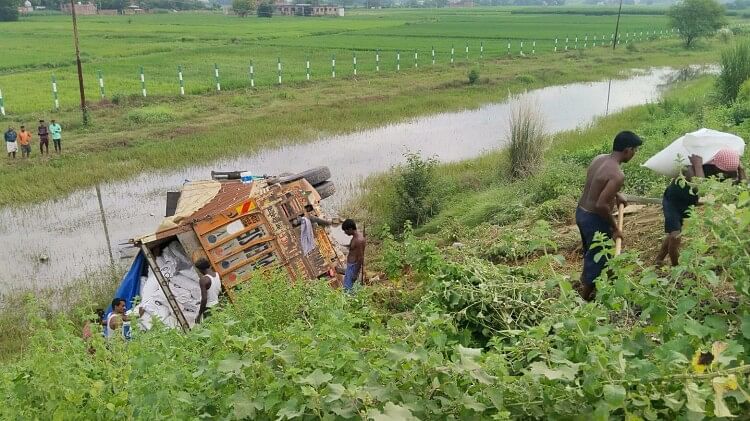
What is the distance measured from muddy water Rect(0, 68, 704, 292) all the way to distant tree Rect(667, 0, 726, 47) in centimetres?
Answer: 1665

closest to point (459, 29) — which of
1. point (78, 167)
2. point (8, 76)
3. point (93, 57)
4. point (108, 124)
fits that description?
point (93, 57)

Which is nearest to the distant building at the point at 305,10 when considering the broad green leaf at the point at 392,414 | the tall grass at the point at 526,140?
the tall grass at the point at 526,140

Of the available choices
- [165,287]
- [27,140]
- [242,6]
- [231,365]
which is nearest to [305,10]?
[242,6]

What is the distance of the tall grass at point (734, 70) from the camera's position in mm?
14931

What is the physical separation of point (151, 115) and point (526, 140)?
1073cm

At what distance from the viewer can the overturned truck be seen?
22.2 ft

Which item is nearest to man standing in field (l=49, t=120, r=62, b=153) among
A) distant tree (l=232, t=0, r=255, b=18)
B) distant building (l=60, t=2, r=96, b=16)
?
distant building (l=60, t=2, r=96, b=16)

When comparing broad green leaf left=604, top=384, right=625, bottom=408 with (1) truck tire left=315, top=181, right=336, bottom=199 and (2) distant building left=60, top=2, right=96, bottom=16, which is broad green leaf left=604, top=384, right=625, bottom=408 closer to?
(1) truck tire left=315, top=181, right=336, bottom=199

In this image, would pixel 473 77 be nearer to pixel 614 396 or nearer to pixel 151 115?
pixel 151 115

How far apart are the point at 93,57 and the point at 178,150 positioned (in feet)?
54.8

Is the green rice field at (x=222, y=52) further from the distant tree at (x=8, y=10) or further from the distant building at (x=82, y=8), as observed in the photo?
the distant building at (x=82, y=8)

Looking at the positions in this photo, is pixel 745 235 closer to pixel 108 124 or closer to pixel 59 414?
pixel 59 414

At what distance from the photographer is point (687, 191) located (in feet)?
15.5

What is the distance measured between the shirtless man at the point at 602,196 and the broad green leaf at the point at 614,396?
2.80m
